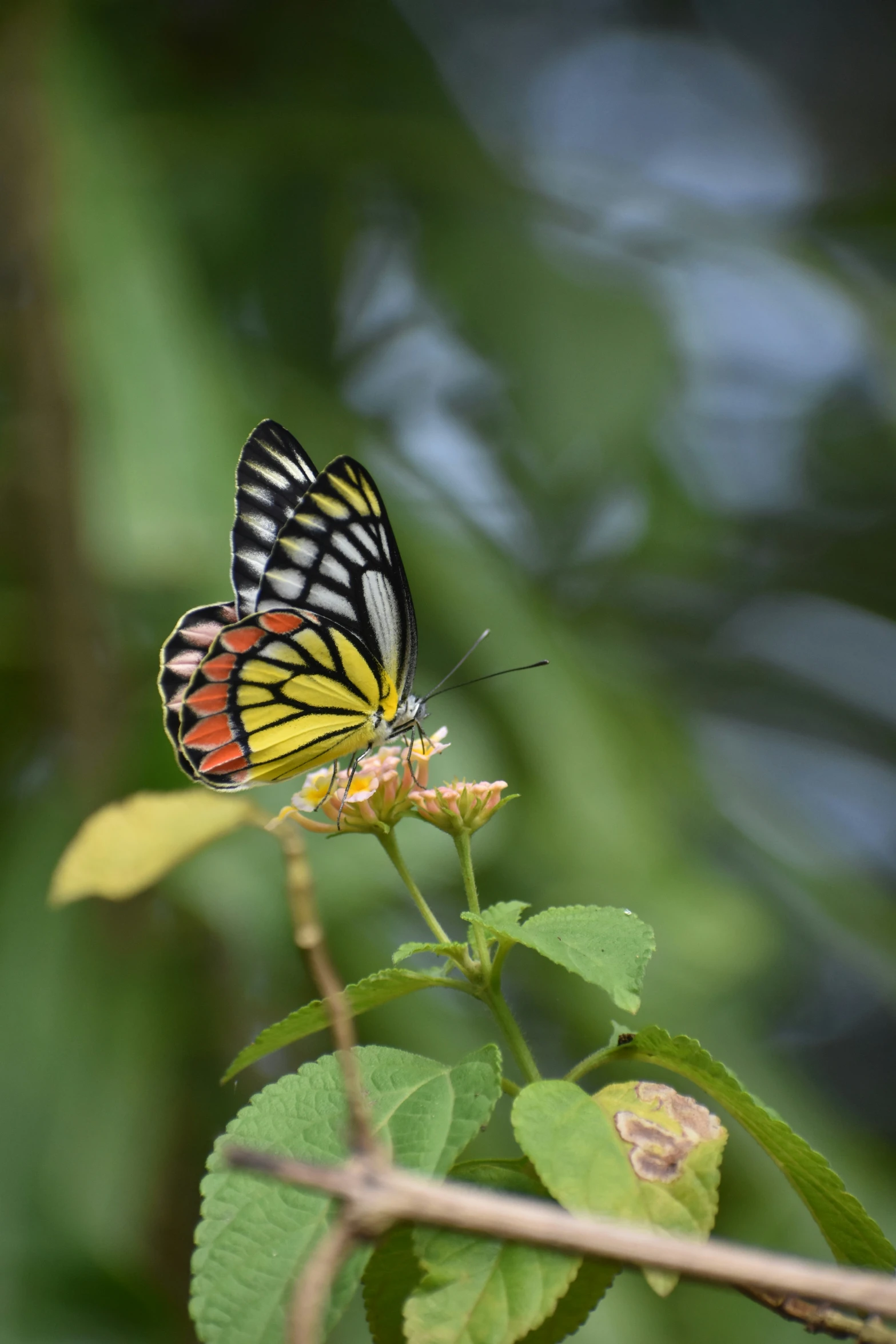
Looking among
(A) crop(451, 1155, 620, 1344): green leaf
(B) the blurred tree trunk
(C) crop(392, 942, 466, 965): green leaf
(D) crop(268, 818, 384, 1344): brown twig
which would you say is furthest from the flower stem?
(B) the blurred tree trunk

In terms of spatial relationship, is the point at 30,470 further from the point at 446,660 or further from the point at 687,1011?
the point at 687,1011

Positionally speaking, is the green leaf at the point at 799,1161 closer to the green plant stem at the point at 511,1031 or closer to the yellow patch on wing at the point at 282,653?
the green plant stem at the point at 511,1031

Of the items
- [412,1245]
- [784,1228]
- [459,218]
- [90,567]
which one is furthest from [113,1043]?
[459,218]

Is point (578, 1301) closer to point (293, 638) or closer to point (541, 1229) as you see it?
point (541, 1229)

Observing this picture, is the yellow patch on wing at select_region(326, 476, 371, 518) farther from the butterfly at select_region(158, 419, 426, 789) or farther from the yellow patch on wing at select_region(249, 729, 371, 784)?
the yellow patch on wing at select_region(249, 729, 371, 784)

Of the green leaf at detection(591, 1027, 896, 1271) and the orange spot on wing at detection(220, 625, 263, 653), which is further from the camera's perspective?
the orange spot on wing at detection(220, 625, 263, 653)

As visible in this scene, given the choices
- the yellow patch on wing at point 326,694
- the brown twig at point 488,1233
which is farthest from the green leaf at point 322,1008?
the yellow patch on wing at point 326,694
